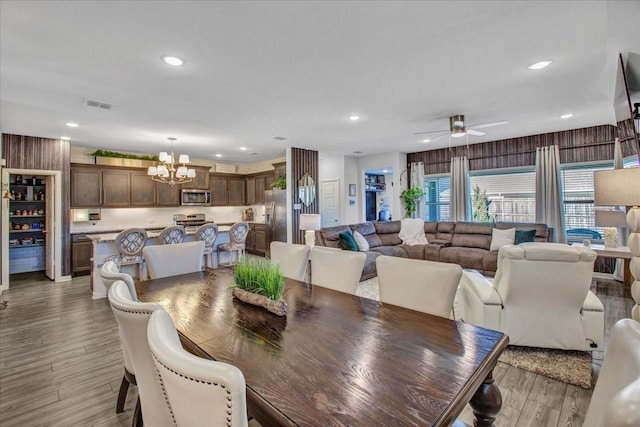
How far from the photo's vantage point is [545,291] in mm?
2484

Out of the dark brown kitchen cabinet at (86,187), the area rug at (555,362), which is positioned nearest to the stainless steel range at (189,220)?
the dark brown kitchen cabinet at (86,187)

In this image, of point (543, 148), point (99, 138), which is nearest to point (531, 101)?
point (543, 148)

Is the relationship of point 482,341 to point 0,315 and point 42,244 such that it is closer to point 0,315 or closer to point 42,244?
point 0,315

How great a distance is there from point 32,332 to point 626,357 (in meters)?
4.87

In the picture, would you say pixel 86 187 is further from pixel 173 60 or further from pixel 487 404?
pixel 487 404

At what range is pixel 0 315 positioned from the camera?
153 inches

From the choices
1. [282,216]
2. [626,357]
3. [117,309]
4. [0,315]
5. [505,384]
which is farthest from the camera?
[282,216]

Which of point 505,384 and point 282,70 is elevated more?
point 282,70

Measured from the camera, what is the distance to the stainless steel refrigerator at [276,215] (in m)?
6.99

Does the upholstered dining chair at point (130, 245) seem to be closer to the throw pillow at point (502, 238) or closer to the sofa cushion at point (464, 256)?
the sofa cushion at point (464, 256)

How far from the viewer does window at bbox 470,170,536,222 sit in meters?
6.29

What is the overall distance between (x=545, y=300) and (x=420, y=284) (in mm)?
1477

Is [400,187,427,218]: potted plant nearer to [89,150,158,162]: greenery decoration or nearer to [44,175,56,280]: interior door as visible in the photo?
[89,150,158,162]: greenery decoration

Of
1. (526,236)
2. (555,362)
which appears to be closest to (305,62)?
(555,362)
